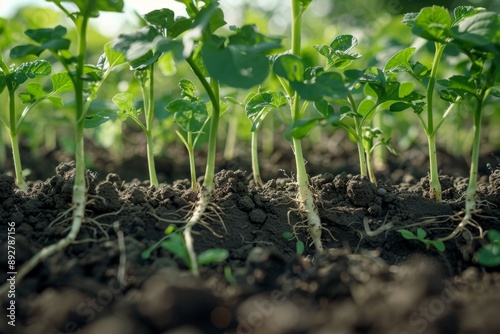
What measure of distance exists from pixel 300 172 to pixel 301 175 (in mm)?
13

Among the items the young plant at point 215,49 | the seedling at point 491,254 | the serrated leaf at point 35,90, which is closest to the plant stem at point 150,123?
the young plant at point 215,49

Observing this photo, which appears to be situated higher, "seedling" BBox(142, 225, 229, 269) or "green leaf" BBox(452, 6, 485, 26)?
"green leaf" BBox(452, 6, 485, 26)

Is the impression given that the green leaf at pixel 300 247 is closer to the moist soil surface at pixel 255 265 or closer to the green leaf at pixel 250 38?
the moist soil surface at pixel 255 265

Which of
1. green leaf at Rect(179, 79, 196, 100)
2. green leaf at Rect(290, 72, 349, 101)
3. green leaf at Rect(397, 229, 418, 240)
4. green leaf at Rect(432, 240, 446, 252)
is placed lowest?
green leaf at Rect(432, 240, 446, 252)

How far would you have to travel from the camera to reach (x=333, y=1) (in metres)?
18.0

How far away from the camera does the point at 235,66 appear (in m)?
1.65

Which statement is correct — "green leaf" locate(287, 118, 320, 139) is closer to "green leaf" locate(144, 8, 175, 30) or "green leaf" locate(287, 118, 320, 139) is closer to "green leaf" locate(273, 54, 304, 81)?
"green leaf" locate(273, 54, 304, 81)

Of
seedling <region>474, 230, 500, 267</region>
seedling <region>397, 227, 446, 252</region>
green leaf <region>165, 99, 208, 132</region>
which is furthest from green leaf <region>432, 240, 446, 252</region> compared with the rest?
green leaf <region>165, 99, 208, 132</region>

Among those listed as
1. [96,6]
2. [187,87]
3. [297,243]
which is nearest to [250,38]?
[187,87]

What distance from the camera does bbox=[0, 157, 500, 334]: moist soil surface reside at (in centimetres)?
133

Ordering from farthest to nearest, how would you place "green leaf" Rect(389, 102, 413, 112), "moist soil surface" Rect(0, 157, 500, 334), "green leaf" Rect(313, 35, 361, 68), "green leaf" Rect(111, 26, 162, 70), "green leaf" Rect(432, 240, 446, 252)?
"green leaf" Rect(389, 102, 413, 112) < "green leaf" Rect(313, 35, 361, 68) < "green leaf" Rect(432, 240, 446, 252) < "green leaf" Rect(111, 26, 162, 70) < "moist soil surface" Rect(0, 157, 500, 334)

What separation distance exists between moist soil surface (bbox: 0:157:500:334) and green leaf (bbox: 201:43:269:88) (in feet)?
1.74

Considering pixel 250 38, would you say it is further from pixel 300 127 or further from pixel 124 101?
pixel 124 101

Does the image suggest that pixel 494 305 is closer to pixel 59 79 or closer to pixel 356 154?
pixel 59 79
